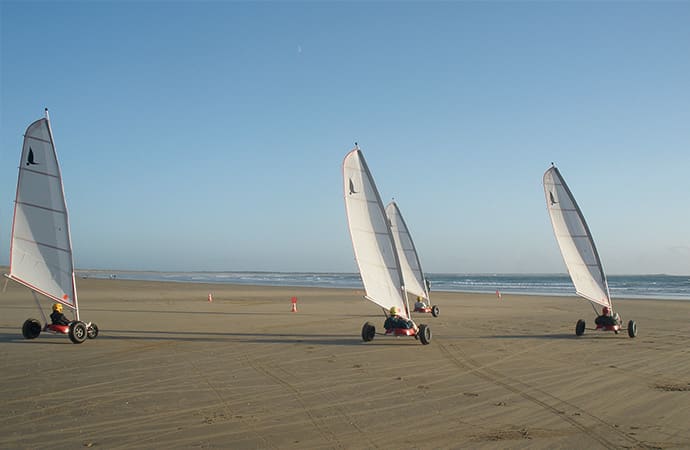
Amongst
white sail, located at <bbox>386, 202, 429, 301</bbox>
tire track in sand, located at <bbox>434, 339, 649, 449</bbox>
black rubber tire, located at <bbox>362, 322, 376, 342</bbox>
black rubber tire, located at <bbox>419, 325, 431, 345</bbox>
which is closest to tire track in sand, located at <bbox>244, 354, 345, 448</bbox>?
tire track in sand, located at <bbox>434, 339, 649, 449</bbox>

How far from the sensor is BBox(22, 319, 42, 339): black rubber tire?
48.7ft

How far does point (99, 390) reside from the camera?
9203mm

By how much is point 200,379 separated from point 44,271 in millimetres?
7601

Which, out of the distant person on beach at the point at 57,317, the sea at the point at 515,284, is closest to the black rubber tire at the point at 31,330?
the distant person on beach at the point at 57,317

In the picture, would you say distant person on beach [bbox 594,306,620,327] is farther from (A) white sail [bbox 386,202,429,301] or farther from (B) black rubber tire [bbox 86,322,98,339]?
(B) black rubber tire [bbox 86,322,98,339]

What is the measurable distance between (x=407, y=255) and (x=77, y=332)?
17.8m

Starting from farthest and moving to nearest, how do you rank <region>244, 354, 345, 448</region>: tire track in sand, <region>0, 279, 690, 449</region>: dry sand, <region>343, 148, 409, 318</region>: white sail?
<region>343, 148, 409, 318</region>: white sail
<region>0, 279, 690, 449</region>: dry sand
<region>244, 354, 345, 448</region>: tire track in sand

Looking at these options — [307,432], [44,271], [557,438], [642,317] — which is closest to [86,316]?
[44,271]

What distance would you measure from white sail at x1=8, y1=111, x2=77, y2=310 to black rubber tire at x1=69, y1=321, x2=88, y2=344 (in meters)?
0.88

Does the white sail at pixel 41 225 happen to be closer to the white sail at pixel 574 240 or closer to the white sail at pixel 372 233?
the white sail at pixel 372 233

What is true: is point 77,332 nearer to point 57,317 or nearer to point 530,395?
point 57,317

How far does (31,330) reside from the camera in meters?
14.9

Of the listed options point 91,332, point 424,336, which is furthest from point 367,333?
Answer: point 91,332

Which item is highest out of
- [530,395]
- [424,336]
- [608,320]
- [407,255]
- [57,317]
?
[407,255]
